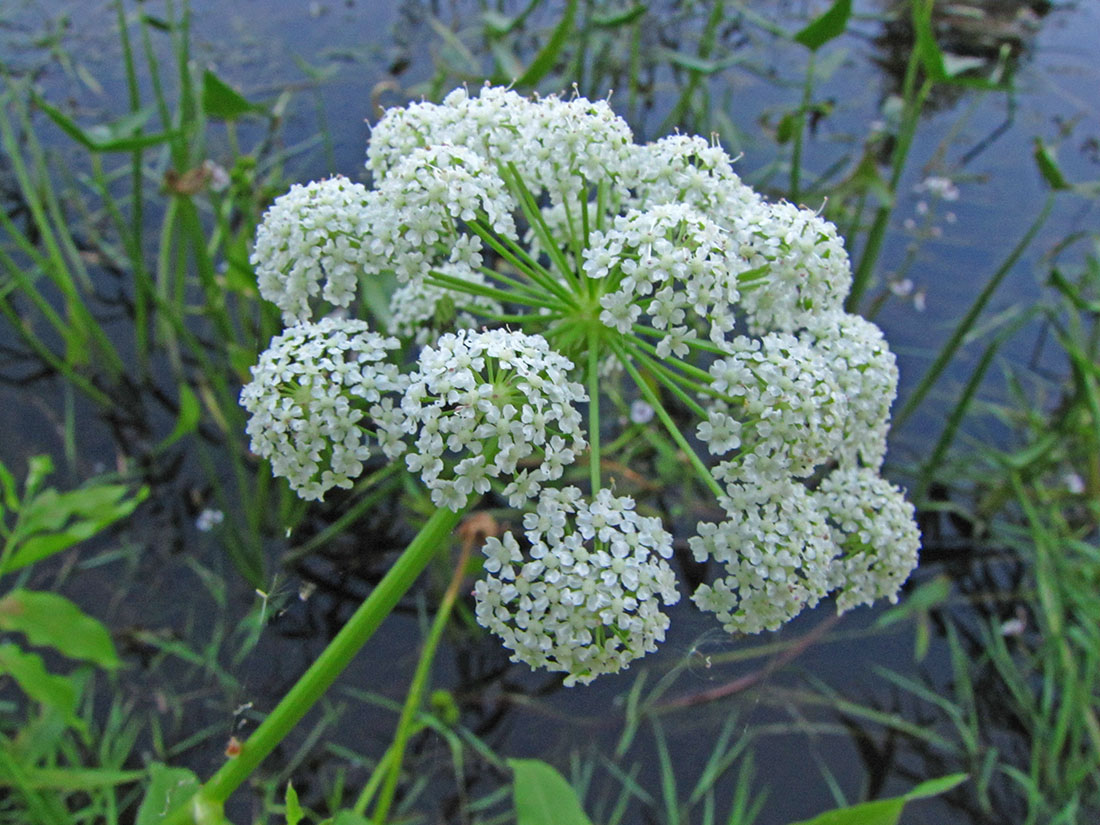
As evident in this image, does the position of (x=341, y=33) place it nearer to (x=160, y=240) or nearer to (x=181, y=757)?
(x=160, y=240)

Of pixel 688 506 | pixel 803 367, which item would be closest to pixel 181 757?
pixel 688 506

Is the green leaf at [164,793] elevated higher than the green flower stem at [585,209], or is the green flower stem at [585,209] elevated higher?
the green flower stem at [585,209]

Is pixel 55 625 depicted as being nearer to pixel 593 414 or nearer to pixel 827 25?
pixel 593 414

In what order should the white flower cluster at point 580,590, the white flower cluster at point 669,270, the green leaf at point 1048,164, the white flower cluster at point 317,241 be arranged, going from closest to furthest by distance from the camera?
the white flower cluster at point 580,590 < the white flower cluster at point 669,270 < the white flower cluster at point 317,241 < the green leaf at point 1048,164

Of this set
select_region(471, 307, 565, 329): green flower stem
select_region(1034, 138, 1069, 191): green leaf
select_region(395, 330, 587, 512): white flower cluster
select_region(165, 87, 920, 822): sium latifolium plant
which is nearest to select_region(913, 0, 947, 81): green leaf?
select_region(1034, 138, 1069, 191): green leaf

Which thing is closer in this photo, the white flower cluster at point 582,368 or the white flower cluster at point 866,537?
the white flower cluster at point 582,368

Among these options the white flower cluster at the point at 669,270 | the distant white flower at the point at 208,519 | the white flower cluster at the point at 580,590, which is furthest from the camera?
the distant white flower at the point at 208,519

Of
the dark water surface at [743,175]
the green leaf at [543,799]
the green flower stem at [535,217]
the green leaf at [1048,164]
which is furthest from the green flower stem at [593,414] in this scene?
the green leaf at [1048,164]

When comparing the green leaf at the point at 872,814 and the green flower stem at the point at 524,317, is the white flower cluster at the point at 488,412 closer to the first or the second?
the green flower stem at the point at 524,317
